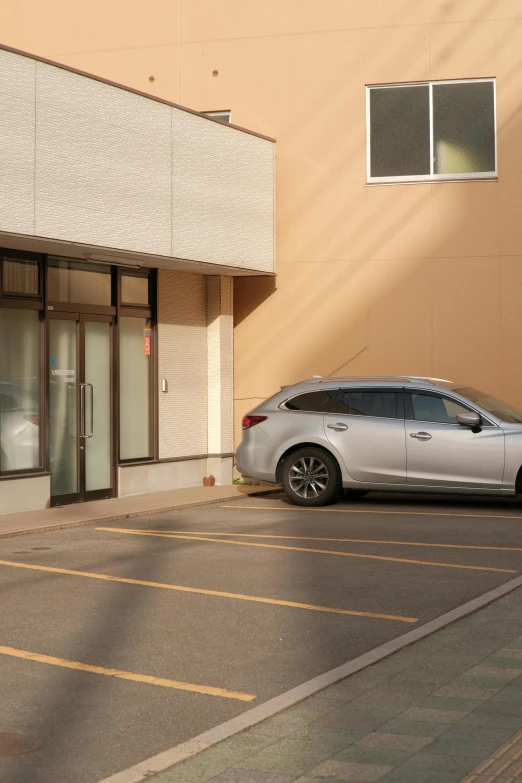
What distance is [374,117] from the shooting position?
19156 mm

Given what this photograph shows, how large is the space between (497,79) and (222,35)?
4.45 meters

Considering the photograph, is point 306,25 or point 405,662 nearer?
point 405,662

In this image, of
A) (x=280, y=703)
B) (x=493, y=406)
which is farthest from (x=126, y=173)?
(x=280, y=703)

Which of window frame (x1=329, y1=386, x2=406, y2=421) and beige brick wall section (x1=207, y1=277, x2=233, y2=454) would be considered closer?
window frame (x1=329, y1=386, x2=406, y2=421)

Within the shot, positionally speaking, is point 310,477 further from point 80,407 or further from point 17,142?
point 17,142

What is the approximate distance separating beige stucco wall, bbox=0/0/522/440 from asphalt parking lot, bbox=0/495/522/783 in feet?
15.1

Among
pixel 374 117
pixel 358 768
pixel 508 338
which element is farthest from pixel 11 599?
pixel 374 117

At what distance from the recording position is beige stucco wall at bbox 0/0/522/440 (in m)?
18.4

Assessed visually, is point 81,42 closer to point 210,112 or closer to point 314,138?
point 210,112

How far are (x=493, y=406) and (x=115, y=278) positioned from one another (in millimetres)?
5331

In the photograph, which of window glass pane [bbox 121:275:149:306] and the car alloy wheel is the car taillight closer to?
the car alloy wheel

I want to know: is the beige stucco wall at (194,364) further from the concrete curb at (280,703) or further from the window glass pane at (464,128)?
the concrete curb at (280,703)

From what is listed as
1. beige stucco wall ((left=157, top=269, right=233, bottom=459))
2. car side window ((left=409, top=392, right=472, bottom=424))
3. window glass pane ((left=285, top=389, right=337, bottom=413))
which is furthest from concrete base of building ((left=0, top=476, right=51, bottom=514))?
car side window ((left=409, top=392, right=472, bottom=424))

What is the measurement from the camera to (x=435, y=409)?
50.6ft
